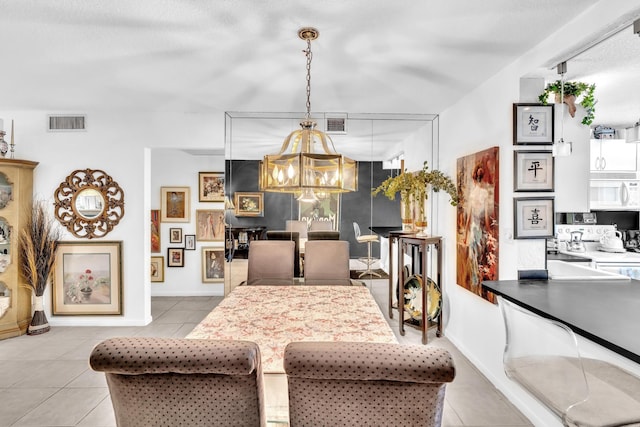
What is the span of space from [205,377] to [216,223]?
172 inches

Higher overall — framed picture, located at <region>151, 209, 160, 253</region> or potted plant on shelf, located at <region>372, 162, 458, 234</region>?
potted plant on shelf, located at <region>372, 162, 458, 234</region>

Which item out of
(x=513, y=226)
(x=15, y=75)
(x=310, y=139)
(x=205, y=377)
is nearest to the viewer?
(x=205, y=377)

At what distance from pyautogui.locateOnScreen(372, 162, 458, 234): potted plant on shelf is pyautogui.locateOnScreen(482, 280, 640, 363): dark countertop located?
1.49 m

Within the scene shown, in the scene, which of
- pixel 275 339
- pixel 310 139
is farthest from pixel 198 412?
pixel 310 139

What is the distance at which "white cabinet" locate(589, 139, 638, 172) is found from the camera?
371 centimetres

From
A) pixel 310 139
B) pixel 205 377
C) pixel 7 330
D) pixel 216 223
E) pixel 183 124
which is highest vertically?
pixel 183 124

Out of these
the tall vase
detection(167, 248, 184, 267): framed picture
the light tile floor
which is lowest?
the light tile floor

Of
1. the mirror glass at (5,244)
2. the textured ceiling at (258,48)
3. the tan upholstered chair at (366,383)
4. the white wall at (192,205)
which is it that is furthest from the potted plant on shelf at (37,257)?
the tan upholstered chair at (366,383)

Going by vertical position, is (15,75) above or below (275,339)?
above

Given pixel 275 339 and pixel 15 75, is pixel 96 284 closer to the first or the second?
pixel 15 75

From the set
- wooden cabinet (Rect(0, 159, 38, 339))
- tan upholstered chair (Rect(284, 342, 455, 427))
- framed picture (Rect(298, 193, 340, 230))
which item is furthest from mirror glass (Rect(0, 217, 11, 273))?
tan upholstered chair (Rect(284, 342, 455, 427))

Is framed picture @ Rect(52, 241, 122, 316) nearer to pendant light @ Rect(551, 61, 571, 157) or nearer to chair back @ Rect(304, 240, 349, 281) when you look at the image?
chair back @ Rect(304, 240, 349, 281)

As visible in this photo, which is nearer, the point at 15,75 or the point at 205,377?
the point at 205,377

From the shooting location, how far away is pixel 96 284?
4043 mm
